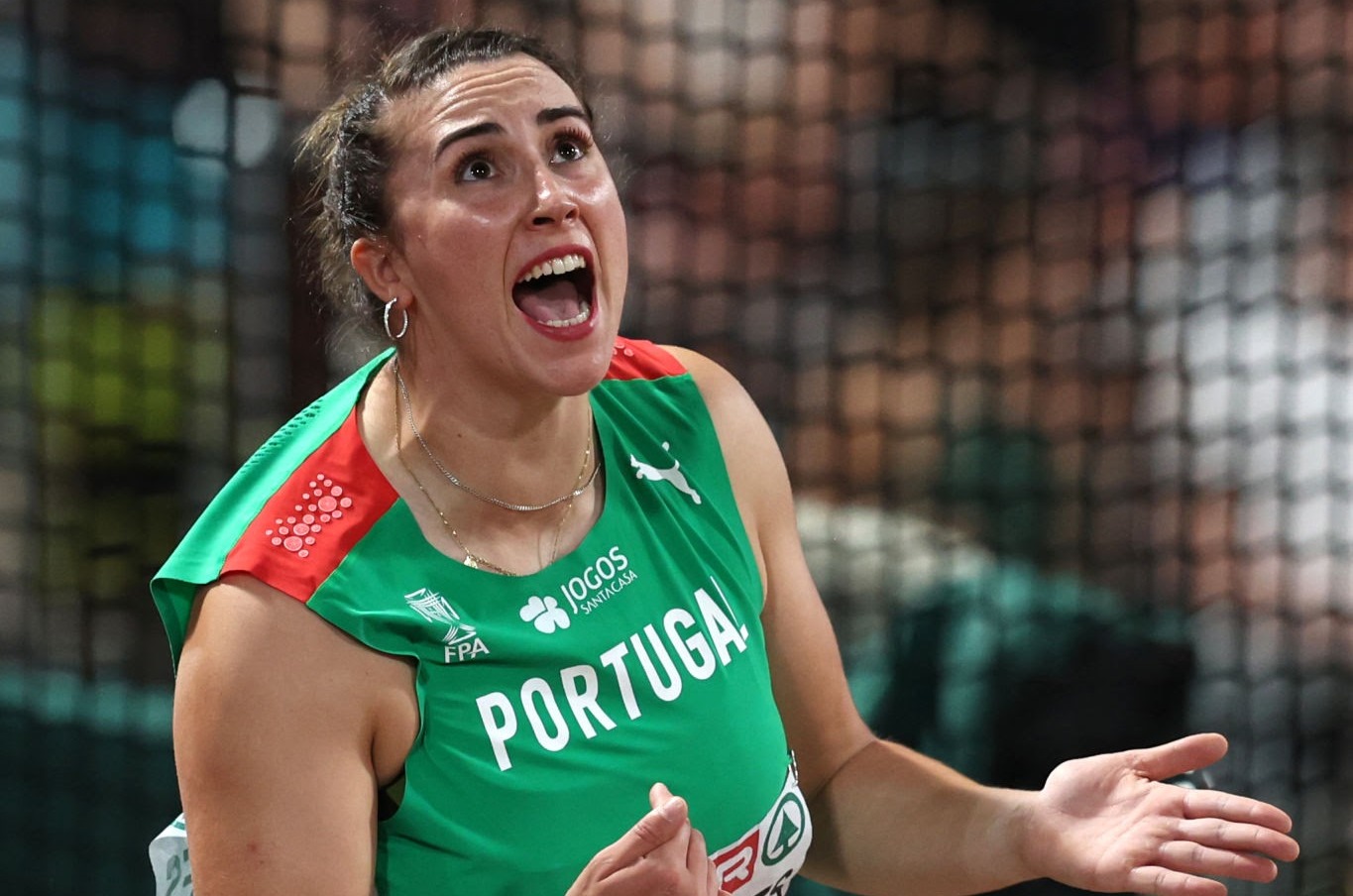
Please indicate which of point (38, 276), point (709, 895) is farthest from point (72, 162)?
point (709, 895)

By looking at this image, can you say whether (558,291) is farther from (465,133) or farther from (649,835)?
(649,835)

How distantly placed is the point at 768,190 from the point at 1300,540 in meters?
1.12

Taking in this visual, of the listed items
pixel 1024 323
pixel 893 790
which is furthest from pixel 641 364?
pixel 1024 323

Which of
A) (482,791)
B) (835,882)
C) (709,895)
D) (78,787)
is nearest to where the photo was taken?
(709,895)

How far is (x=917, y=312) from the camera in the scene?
2.76 meters

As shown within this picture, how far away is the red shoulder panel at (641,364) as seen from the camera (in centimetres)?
155

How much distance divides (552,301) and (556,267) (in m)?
0.04

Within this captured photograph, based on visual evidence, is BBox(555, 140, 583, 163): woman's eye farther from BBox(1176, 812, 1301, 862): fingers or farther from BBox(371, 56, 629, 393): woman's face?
BBox(1176, 812, 1301, 862): fingers

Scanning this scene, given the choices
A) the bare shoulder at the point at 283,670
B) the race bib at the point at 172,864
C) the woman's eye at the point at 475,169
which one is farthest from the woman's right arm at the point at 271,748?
the woman's eye at the point at 475,169

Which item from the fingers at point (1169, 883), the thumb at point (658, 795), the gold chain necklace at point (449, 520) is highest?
the gold chain necklace at point (449, 520)

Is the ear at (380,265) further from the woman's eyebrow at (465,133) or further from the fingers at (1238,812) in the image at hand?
the fingers at (1238,812)

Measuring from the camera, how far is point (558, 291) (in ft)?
4.61

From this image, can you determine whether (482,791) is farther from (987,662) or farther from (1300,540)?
(1300,540)

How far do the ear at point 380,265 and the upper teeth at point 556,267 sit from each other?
4.7 inches
